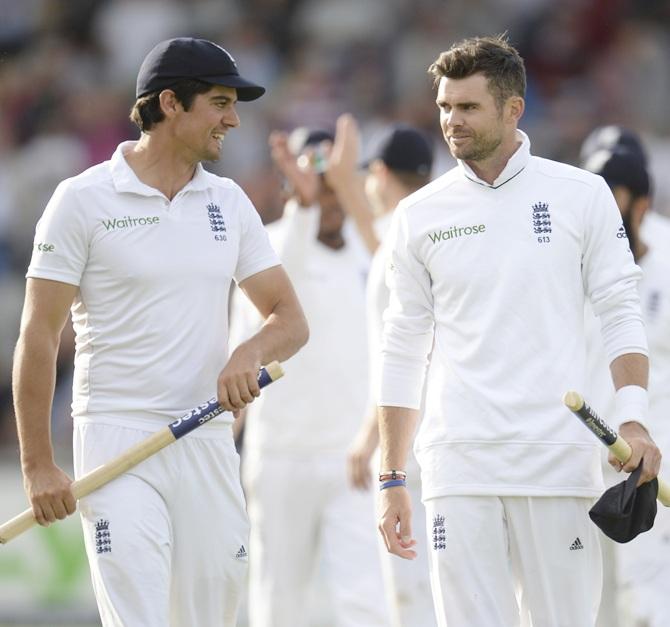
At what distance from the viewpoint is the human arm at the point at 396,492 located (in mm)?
5062

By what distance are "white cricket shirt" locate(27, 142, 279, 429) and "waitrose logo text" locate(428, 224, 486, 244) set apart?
2.17 feet

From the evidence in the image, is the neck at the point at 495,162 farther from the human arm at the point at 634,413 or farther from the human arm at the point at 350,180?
the human arm at the point at 350,180

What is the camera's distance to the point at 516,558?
4941 mm

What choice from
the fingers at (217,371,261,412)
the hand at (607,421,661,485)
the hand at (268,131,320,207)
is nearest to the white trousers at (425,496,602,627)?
the hand at (607,421,661,485)

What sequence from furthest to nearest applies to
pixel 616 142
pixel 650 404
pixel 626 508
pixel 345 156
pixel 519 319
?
pixel 616 142, pixel 345 156, pixel 650 404, pixel 519 319, pixel 626 508

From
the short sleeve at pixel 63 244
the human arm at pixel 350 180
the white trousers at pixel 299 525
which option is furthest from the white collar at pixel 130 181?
the white trousers at pixel 299 525

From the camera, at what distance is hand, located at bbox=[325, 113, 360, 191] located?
7508mm

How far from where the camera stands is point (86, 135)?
14195 millimetres

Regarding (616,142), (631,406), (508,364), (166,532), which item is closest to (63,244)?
(166,532)

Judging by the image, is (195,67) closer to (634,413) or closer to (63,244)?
(63,244)

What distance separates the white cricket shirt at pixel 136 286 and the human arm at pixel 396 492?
51 cm

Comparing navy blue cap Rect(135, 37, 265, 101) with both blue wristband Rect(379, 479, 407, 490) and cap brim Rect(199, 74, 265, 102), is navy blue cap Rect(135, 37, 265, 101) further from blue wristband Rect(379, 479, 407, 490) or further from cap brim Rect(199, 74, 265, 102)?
blue wristband Rect(379, 479, 407, 490)

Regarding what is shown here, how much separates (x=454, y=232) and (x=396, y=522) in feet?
2.95

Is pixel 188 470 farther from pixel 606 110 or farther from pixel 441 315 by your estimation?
pixel 606 110
